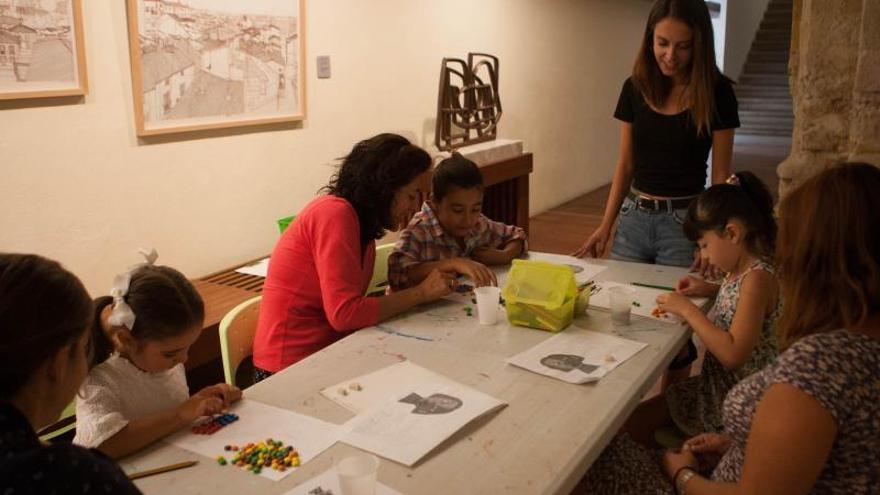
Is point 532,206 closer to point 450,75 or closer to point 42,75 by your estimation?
point 450,75

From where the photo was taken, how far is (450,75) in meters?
4.66

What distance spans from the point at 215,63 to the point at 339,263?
1575 millimetres

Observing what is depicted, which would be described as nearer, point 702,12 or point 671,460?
point 671,460

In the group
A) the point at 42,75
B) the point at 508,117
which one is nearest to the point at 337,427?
the point at 42,75

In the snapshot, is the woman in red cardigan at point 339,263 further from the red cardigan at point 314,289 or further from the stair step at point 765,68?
the stair step at point 765,68

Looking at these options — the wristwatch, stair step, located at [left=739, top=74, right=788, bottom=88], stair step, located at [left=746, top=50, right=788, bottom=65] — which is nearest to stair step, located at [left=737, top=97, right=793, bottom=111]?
stair step, located at [left=739, top=74, right=788, bottom=88]

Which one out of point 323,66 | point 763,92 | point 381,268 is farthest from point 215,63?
point 763,92

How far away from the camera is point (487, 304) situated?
1.98 metres

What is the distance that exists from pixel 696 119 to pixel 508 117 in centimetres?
326

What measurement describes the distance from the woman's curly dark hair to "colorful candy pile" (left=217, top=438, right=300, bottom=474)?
865 millimetres

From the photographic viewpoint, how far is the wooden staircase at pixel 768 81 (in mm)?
11148

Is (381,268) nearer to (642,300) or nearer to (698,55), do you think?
(642,300)

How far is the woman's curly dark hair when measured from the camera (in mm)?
Result: 2062

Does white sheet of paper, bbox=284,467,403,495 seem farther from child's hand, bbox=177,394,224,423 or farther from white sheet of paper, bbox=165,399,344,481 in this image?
child's hand, bbox=177,394,224,423
